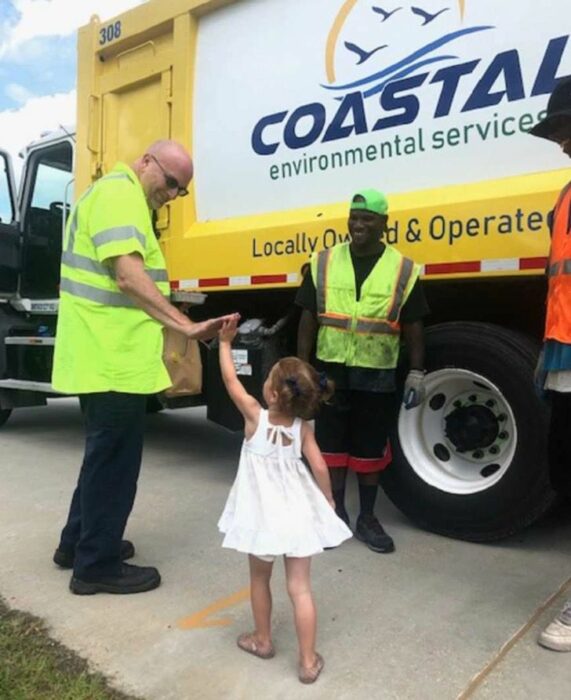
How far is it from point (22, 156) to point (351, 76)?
386 centimetres

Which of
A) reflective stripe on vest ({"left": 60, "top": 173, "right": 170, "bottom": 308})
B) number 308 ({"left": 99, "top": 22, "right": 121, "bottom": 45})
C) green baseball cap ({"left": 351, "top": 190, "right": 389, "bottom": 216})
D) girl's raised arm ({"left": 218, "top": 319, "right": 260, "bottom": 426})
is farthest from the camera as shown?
number 308 ({"left": 99, "top": 22, "right": 121, "bottom": 45})

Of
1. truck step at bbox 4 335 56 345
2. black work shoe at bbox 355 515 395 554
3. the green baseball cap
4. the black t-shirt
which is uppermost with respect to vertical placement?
the green baseball cap

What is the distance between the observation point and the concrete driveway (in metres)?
2.20

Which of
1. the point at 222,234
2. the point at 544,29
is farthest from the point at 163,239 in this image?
the point at 544,29

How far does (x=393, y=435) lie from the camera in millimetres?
3578

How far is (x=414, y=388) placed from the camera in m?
3.25

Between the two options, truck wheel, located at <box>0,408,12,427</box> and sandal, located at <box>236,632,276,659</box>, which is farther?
truck wheel, located at <box>0,408,12,427</box>

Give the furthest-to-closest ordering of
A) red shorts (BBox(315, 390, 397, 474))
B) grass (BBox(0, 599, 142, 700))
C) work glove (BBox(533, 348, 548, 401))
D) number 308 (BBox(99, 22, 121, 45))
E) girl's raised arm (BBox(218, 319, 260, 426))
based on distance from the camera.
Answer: number 308 (BBox(99, 22, 121, 45)) < red shorts (BBox(315, 390, 397, 474)) < work glove (BBox(533, 348, 548, 401)) < girl's raised arm (BBox(218, 319, 260, 426)) < grass (BBox(0, 599, 142, 700))

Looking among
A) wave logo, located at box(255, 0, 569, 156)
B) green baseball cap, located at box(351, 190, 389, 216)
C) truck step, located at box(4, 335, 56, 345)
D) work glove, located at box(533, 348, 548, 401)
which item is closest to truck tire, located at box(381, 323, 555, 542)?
work glove, located at box(533, 348, 548, 401)

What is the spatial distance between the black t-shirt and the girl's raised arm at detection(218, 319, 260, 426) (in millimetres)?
1007

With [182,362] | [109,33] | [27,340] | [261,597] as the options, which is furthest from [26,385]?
[261,597]

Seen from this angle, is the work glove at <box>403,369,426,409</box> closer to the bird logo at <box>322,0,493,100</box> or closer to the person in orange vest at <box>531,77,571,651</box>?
the person in orange vest at <box>531,77,571,651</box>

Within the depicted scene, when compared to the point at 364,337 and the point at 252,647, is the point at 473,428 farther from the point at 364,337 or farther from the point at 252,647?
the point at 252,647

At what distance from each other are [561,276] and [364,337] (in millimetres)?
1048
